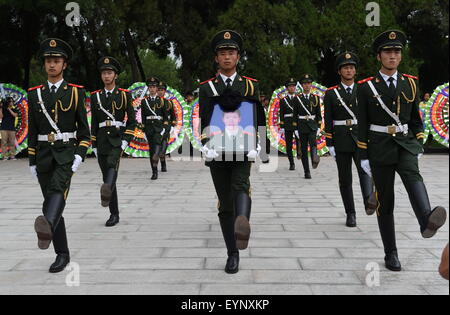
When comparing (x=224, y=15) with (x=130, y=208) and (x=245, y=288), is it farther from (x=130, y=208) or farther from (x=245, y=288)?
(x=245, y=288)

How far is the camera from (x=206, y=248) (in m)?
5.24

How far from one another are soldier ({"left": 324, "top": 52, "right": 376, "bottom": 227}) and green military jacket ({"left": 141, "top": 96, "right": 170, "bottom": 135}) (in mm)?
5732

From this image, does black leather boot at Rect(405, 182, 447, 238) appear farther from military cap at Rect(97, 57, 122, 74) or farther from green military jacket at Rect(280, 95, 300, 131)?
green military jacket at Rect(280, 95, 300, 131)

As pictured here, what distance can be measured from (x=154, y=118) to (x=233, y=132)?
7663 millimetres

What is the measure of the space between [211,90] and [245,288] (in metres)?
1.67

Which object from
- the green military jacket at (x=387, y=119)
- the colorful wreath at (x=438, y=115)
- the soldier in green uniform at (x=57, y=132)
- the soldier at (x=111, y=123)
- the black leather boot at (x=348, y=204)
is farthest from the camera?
the colorful wreath at (x=438, y=115)

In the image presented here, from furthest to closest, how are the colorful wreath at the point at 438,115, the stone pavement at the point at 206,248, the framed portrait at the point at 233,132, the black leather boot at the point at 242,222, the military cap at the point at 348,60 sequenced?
the colorful wreath at the point at 438,115 → the military cap at the point at 348,60 → the framed portrait at the point at 233,132 → the stone pavement at the point at 206,248 → the black leather boot at the point at 242,222

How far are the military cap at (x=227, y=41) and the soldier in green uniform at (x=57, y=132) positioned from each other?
143 cm

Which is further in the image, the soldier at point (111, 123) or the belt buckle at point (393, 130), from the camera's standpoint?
the soldier at point (111, 123)

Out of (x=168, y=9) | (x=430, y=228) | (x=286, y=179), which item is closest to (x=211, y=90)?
(x=430, y=228)

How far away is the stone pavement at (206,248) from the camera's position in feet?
13.2

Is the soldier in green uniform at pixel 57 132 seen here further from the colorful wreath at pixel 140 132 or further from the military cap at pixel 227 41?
the colorful wreath at pixel 140 132

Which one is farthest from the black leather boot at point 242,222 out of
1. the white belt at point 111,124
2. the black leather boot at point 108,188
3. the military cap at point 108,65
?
the military cap at point 108,65

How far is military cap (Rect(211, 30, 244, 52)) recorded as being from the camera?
434 centimetres
